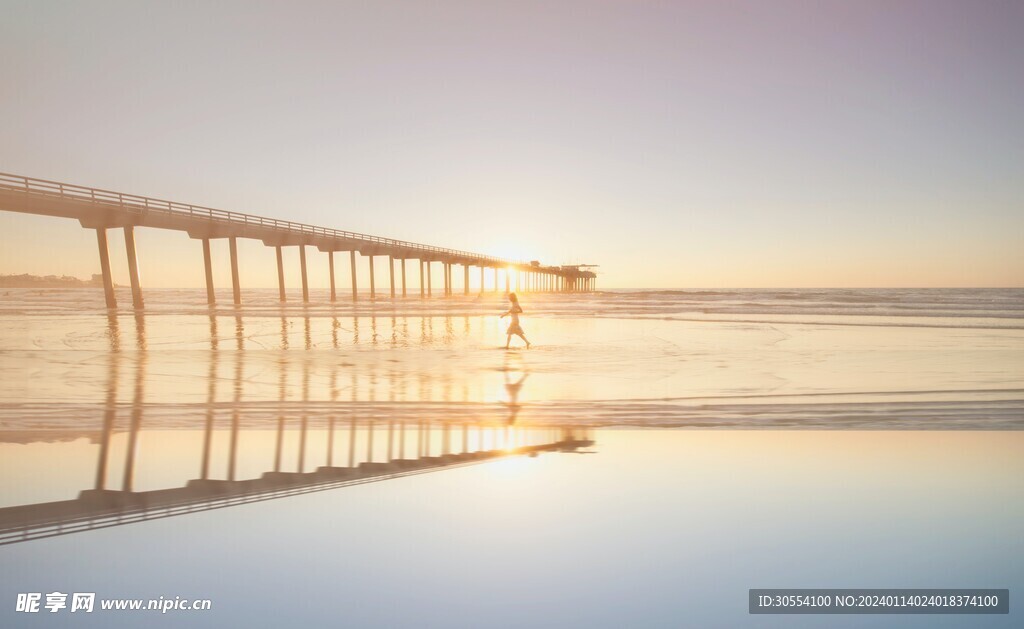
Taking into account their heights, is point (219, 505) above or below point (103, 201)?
below

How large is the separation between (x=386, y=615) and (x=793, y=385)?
8562 millimetres

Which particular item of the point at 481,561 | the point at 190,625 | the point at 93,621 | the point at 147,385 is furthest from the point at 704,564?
the point at 147,385

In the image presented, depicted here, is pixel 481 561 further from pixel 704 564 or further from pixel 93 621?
pixel 93 621

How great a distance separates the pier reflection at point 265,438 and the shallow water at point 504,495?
0.04 metres

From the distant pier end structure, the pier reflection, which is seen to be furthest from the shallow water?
the distant pier end structure

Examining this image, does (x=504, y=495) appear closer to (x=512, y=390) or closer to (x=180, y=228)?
(x=512, y=390)

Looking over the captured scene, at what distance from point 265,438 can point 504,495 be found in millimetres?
3124

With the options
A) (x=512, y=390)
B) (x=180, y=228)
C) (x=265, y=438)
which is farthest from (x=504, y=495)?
(x=180, y=228)

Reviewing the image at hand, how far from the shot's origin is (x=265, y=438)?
6.55 metres

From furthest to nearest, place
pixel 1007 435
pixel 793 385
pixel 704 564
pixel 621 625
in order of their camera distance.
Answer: pixel 793 385, pixel 1007 435, pixel 704 564, pixel 621 625

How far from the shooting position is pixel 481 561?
3.72 m

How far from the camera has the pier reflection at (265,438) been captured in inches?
186

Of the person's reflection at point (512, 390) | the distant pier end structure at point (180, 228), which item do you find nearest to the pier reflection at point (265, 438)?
the person's reflection at point (512, 390)

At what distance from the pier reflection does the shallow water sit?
0.12 ft
